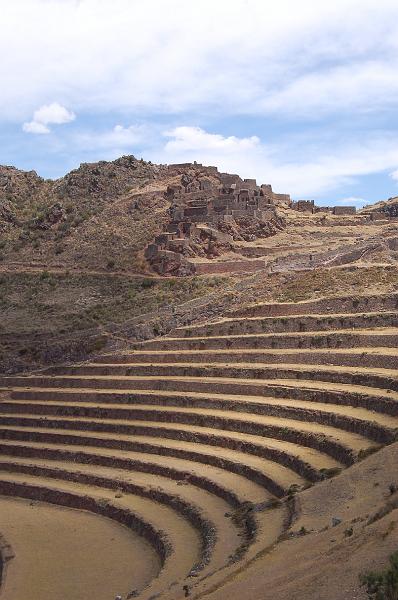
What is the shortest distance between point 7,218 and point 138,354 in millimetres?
28505

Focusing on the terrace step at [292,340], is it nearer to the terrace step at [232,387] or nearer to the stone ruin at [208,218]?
the terrace step at [232,387]

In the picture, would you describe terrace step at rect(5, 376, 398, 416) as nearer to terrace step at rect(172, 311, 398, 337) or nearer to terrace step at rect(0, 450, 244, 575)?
terrace step at rect(0, 450, 244, 575)

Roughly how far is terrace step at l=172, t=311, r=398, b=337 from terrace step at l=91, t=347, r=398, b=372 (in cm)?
145

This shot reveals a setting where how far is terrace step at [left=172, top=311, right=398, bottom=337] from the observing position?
1008 inches

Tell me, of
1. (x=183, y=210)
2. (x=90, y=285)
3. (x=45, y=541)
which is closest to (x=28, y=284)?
(x=90, y=285)

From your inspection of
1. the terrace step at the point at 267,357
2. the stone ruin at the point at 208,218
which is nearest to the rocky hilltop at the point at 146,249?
the stone ruin at the point at 208,218

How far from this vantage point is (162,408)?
81.8ft

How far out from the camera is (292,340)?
84.7ft

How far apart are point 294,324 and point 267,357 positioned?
263 centimetres

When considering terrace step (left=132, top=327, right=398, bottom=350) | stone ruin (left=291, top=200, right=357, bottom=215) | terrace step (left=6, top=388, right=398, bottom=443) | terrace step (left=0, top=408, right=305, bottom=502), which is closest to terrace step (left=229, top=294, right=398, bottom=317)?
terrace step (left=132, top=327, right=398, bottom=350)

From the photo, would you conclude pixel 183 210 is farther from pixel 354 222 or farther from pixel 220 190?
pixel 354 222

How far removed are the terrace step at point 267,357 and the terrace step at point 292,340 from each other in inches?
12.1

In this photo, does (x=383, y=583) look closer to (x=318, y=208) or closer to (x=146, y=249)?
(x=146, y=249)

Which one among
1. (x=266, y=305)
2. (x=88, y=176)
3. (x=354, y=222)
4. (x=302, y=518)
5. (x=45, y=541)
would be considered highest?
(x=88, y=176)
